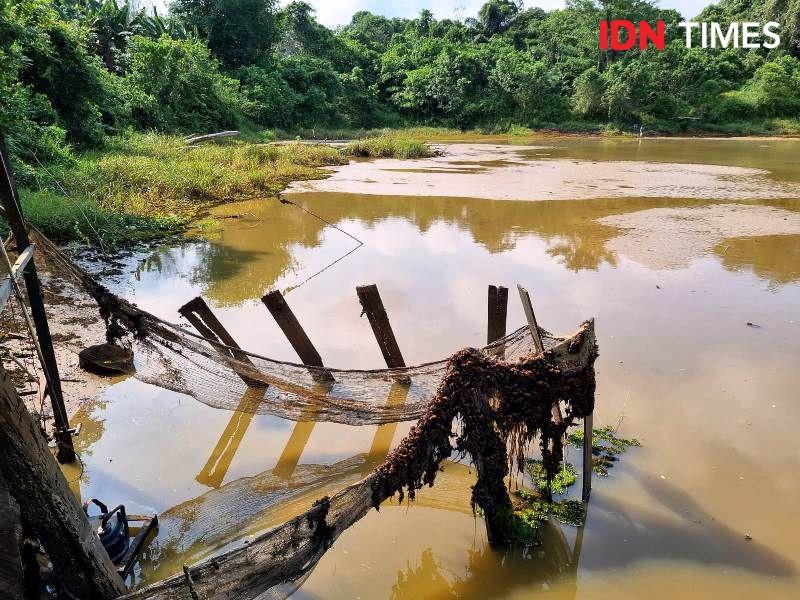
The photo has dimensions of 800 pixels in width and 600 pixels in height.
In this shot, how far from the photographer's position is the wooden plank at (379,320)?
4.43 metres

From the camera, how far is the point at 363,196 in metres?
14.7

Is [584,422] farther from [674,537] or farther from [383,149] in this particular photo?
[383,149]

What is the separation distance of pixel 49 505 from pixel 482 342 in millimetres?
4554

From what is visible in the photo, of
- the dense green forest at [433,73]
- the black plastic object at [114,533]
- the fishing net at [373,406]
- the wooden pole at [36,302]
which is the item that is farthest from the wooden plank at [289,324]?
the dense green forest at [433,73]

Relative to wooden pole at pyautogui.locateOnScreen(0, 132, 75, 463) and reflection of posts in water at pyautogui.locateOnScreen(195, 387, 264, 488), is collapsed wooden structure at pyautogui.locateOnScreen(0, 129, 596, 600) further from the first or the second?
reflection of posts in water at pyautogui.locateOnScreen(195, 387, 264, 488)

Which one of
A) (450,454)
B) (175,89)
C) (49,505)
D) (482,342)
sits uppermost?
(175,89)

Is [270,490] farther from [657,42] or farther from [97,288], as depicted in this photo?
[657,42]

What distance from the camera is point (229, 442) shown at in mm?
4488

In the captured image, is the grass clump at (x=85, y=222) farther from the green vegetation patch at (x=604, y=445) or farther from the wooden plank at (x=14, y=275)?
the green vegetation patch at (x=604, y=445)

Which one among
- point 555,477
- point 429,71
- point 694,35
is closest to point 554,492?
point 555,477

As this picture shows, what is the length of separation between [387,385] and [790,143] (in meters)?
34.2

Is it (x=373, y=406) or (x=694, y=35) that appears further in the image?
(x=694, y=35)

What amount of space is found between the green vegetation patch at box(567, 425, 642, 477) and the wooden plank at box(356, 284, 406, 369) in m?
1.55

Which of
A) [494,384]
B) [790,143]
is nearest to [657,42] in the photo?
[790,143]
